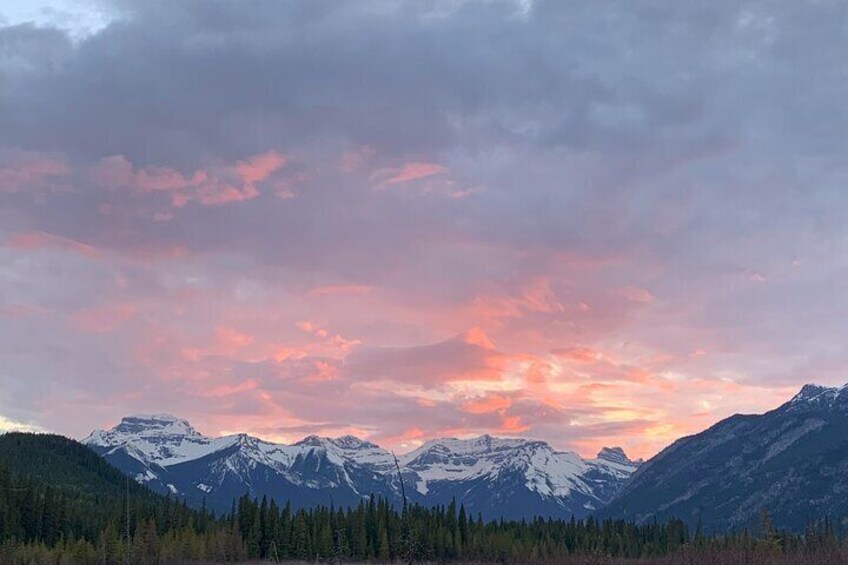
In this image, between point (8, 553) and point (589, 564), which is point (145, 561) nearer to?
point (8, 553)

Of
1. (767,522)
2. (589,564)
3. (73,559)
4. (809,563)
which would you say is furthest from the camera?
(73,559)

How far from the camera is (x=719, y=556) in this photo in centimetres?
18175

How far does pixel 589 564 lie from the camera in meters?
97.9

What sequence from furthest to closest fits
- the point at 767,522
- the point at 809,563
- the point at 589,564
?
the point at 809,563
the point at 767,522
the point at 589,564

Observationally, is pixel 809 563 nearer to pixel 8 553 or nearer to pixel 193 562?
pixel 193 562

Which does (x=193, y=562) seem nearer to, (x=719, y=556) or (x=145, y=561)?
(x=145, y=561)

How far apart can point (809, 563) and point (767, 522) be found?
1872 centimetres

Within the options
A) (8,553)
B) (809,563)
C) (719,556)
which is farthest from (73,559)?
(809,563)

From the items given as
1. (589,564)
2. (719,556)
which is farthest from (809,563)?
(589,564)

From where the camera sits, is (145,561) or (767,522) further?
(145,561)

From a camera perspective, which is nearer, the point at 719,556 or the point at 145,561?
the point at 719,556

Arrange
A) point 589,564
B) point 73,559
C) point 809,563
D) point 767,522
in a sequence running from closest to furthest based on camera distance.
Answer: point 589,564, point 767,522, point 809,563, point 73,559

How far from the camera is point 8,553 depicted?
7175 inches

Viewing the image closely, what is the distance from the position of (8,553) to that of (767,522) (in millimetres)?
128522
